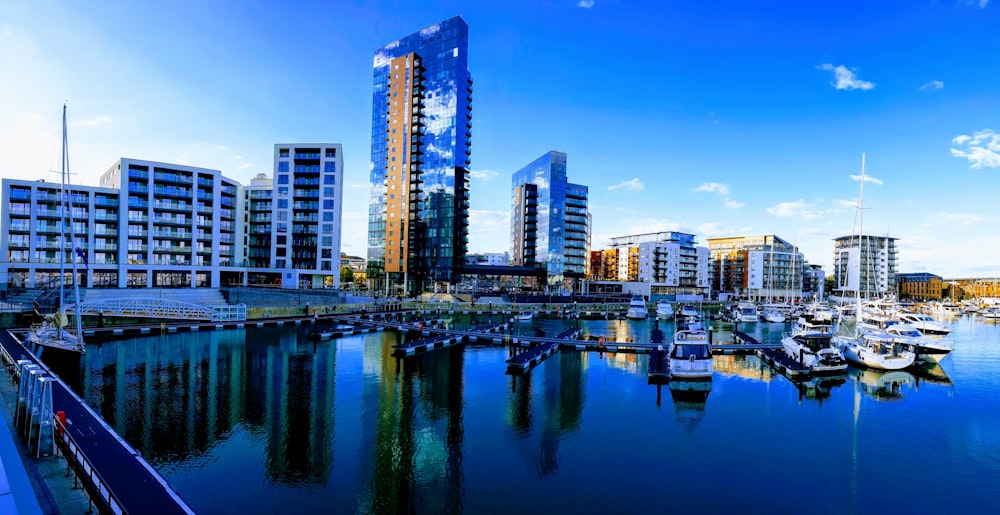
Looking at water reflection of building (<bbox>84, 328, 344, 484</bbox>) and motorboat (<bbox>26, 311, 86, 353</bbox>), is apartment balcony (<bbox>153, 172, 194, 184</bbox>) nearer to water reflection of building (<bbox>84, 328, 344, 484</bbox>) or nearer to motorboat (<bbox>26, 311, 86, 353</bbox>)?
water reflection of building (<bbox>84, 328, 344, 484</bbox>)

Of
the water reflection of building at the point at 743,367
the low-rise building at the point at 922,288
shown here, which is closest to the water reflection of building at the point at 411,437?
the water reflection of building at the point at 743,367

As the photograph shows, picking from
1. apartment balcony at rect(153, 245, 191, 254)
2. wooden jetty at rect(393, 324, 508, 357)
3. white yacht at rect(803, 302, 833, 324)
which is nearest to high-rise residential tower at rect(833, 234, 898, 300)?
white yacht at rect(803, 302, 833, 324)

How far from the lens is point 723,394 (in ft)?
115

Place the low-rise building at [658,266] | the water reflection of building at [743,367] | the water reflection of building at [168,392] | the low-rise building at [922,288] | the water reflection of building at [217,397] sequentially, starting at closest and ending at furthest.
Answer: the water reflection of building at [217,397], the water reflection of building at [168,392], the water reflection of building at [743,367], the low-rise building at [658,266], the low-rise building at [922,288]

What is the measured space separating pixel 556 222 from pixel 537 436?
11932cm

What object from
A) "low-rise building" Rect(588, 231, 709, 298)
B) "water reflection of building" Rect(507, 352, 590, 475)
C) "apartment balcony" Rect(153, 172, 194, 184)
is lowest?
"water reflection of building" Rect(507, 352, 590, 475)

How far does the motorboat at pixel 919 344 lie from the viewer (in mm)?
49219

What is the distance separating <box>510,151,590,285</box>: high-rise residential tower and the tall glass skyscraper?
3140 centimetres

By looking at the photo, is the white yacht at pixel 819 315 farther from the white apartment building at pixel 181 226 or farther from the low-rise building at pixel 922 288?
the low-rise building at pixel 922 288

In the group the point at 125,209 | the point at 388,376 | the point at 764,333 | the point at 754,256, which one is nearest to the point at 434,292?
the point at 125,209

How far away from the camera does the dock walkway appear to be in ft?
45.5

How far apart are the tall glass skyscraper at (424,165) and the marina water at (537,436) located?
73537 mm

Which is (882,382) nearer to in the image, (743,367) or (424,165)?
(743,367)

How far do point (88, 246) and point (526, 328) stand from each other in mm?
72333
